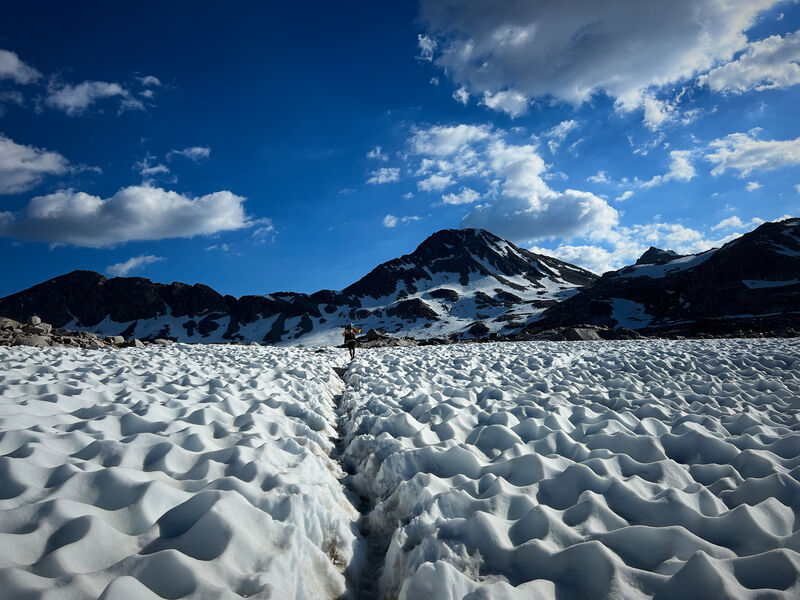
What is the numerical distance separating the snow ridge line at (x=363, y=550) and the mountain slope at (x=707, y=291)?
6585 cm

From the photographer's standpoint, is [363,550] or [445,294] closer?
[363,550]

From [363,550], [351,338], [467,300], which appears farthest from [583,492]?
[467,300]

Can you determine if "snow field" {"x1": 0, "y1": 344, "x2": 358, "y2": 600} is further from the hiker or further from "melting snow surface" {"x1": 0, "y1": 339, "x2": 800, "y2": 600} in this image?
the hiker

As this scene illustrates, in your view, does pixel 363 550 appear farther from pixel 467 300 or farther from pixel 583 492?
pixel 467 300

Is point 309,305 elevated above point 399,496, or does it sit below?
above

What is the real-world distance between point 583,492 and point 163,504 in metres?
3.65

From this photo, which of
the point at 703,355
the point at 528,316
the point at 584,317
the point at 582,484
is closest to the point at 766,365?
the point at 703,355

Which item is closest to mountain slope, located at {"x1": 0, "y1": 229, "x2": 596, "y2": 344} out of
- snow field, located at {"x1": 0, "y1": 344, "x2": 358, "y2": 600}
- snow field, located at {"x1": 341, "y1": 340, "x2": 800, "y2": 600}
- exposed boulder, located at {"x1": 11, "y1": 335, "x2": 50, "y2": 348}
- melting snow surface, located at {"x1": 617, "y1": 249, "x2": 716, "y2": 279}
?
melting snow surface, located at {"x1": 617, "y1": 249, "x2": 716, "y2": 279}

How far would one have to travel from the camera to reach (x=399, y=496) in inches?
154

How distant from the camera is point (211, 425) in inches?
211

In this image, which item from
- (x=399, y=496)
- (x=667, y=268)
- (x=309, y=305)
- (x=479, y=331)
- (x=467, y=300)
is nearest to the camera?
(x=399, y=496)

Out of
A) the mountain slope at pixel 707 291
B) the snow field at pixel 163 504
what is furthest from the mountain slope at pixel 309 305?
the snow field at pixel 163 504

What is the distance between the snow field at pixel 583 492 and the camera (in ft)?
8.16

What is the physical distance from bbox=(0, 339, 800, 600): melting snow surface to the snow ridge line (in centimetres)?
3
